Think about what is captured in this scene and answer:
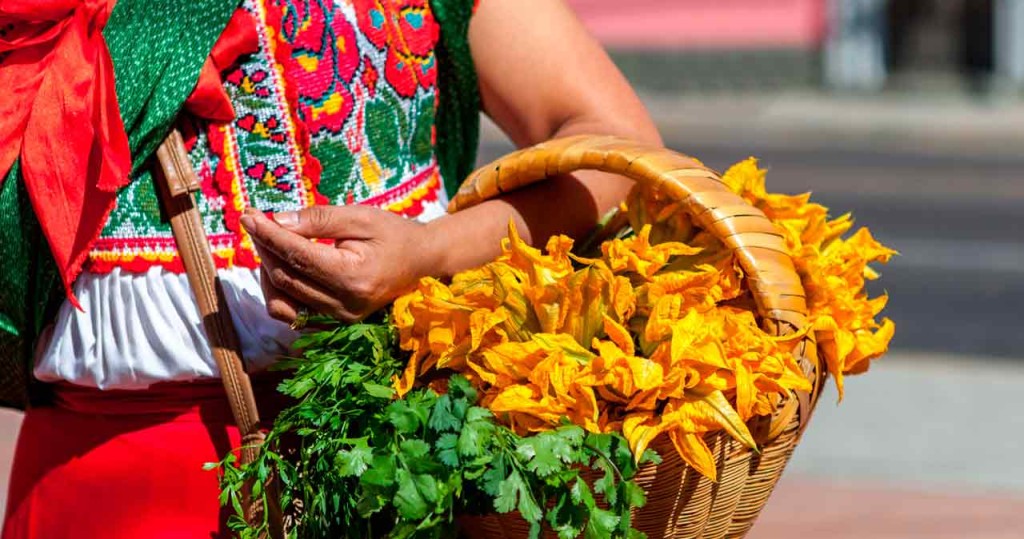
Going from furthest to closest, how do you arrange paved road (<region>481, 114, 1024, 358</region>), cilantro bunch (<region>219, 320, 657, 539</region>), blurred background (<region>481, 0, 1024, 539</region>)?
1. paved road (<region>481, 114, 1024, 358</region>)
2. blurred background (<region>481, 0, 1024, 539</region>)
3. cilantro bunch (<region>219, 320, 657, 539</region>)

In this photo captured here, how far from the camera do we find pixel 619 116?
1920mm

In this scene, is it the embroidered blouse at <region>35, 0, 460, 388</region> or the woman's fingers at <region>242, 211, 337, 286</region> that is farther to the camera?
the embroidered blouse at <region>35, 0, 460, 388</region>

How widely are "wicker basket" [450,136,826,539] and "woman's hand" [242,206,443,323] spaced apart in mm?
221

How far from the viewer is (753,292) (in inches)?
65.0

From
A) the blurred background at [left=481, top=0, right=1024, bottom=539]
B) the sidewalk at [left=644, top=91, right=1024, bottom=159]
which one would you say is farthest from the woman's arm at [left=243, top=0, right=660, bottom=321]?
the sidewalk at [left=644, top=91, right=1024, bottom=159]

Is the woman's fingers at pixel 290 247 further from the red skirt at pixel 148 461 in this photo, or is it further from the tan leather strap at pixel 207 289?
the red skirt at pixel 148 461

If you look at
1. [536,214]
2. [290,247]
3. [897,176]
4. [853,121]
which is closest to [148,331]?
[290,247]

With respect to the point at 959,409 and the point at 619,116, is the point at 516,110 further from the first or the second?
the point at 959,409

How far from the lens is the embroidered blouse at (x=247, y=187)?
5.52 feet

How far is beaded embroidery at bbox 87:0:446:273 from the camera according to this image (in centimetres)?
169

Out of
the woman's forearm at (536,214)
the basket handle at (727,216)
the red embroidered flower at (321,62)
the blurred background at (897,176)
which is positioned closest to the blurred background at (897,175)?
the blurred background at (897,176)

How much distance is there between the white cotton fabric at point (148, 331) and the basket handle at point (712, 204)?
1.20 feet

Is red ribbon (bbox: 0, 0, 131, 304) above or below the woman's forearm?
above

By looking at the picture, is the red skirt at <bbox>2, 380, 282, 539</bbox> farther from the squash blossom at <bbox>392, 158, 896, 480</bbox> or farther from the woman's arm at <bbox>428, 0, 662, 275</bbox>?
the woman's arm at <bbox>428, 0, 662, 275</bbox>
